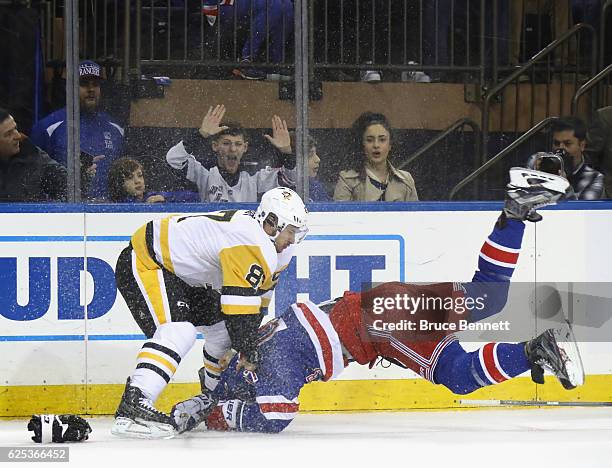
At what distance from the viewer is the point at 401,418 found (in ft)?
22.6

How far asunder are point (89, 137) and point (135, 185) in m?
0.31

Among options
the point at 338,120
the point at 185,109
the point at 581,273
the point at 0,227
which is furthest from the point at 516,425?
the point at 0,227

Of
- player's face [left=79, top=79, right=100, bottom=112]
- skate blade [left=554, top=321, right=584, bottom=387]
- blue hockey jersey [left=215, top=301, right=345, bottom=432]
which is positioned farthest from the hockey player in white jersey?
skate blade [left=554, top=321, right=584, bottom=387]

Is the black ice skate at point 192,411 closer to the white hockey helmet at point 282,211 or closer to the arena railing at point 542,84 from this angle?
the white hockey helmet at point 282,211

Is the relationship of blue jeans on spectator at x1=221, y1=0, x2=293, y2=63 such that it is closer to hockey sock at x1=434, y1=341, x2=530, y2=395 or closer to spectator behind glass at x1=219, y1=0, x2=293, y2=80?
spectator behind glass at x1=219, y1=0, x2=293, y2=80

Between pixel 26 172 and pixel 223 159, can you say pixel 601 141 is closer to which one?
pixel 223 159

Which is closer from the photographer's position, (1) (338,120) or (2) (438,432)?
(2) (438,432)

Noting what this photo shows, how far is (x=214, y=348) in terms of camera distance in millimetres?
6809

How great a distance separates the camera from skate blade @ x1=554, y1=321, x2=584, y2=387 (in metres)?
6.77

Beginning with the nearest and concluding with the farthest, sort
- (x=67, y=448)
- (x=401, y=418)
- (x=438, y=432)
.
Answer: (x=67, y=448)
(x=438, y=432)
(x=401, y=418)

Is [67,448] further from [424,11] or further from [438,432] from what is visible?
[424,11]

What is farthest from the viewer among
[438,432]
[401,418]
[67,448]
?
[401,418]

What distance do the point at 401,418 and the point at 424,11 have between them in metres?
1.91

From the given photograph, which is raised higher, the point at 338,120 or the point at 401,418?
the point at 338,120
